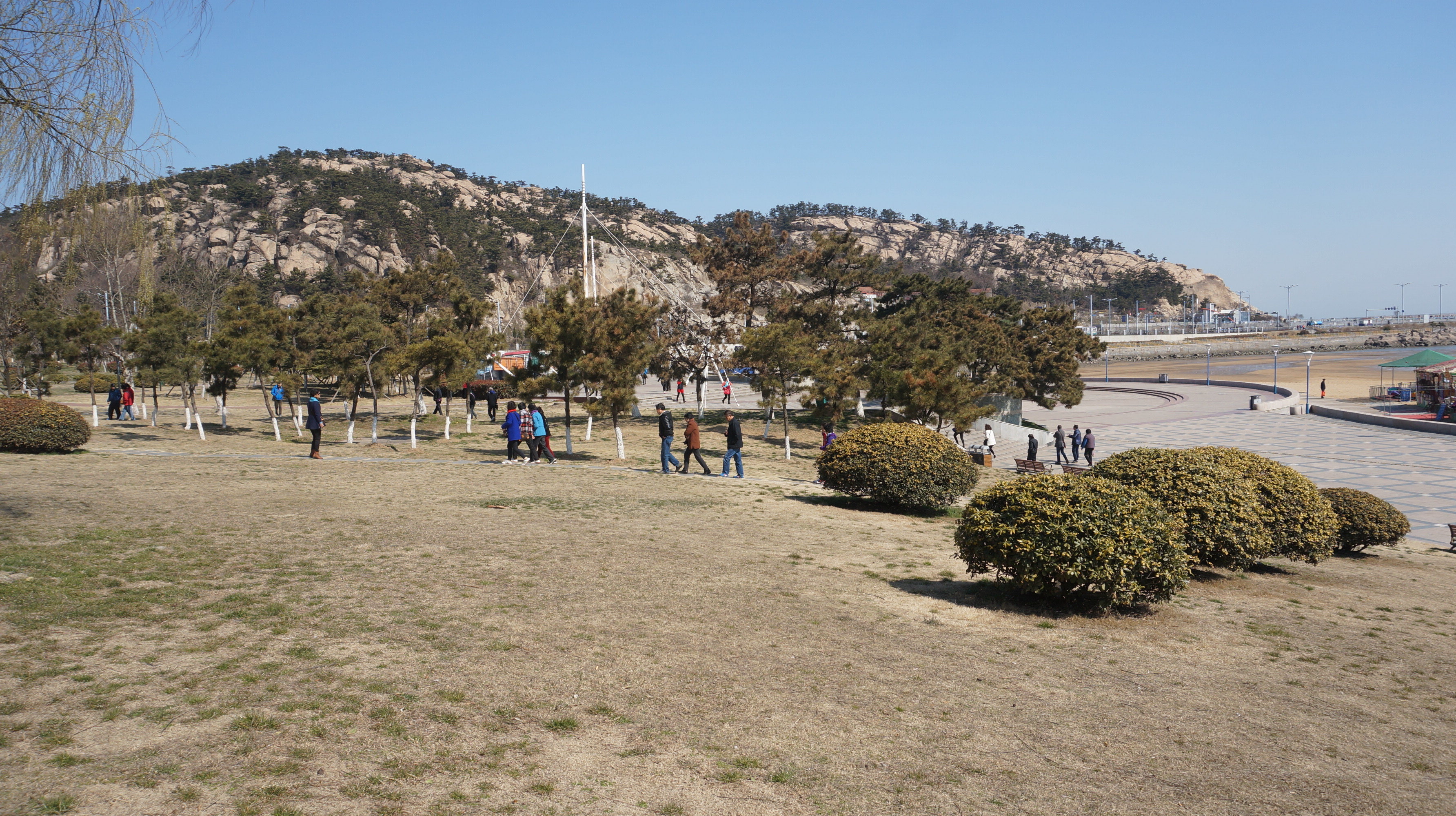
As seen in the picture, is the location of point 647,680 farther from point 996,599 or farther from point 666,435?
point 666,435

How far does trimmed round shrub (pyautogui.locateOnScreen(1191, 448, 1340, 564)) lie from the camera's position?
35.7ft

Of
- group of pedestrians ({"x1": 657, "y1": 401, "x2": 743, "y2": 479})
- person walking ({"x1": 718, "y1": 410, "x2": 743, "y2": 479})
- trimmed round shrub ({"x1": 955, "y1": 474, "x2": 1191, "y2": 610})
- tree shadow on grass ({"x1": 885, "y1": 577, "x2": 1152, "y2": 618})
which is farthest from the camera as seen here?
person walking ({"x1": 718, "y1": 410, "x2": 743, "y2": 479})

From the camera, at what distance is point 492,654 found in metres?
6.27

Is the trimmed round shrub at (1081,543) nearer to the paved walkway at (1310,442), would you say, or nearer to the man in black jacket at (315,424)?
the paved walkway at (1310,442)

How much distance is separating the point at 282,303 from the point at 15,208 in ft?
275

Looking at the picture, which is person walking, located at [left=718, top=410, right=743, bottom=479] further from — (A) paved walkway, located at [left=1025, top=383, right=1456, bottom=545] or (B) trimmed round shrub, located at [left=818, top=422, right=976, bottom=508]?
(A) paved walkway, located at [left=1025, top=383, right=1456, bottom=545]

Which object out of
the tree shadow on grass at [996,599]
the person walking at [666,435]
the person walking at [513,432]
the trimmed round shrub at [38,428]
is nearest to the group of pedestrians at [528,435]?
the person walking at [513,432]

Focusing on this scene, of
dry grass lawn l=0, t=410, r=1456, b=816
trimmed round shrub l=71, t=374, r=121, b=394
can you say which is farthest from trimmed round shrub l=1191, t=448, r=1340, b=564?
trimmed round shrub l=71, t=374, r=121, b=394

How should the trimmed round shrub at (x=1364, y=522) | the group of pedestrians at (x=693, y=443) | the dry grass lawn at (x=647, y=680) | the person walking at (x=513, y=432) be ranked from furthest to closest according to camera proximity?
the person walking at (x=513, y=432) < the group of pedestrians at (x=693, y=443) < the trimmed round shrub at (x=1364, y=522) < the dry grass lawn at (x=647, y=680)

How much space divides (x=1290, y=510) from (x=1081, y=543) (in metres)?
4.70

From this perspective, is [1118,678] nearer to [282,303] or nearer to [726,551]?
[726,551]

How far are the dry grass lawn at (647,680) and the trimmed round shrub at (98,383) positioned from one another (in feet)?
103

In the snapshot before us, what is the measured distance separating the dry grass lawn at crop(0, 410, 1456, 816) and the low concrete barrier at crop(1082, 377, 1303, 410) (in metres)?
43.9

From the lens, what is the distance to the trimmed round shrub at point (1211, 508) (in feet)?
33.9
